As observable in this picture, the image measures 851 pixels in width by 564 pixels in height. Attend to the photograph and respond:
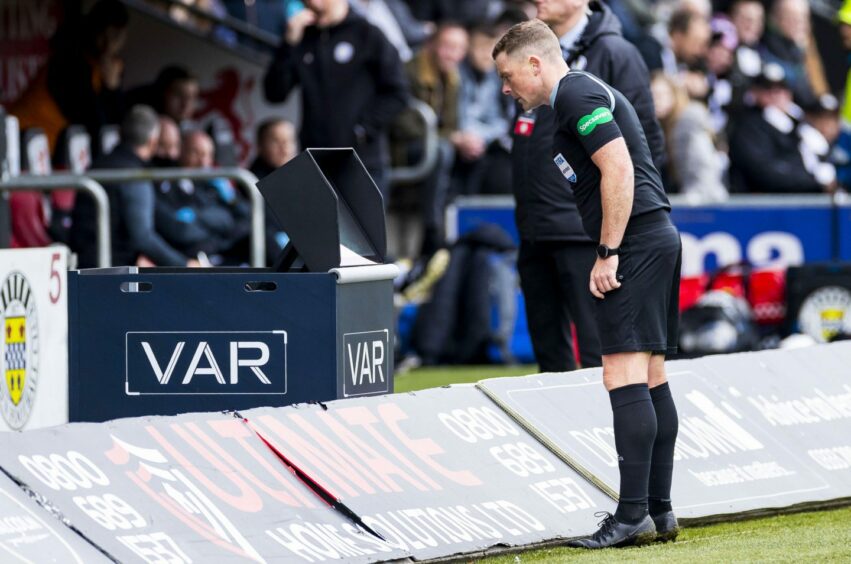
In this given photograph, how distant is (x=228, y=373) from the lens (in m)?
6.48

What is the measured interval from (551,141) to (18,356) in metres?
2.41

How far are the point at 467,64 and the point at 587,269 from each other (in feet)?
24.0

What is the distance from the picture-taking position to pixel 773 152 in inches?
612

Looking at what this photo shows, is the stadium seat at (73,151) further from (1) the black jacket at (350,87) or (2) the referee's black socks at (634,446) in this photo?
(2) the referee's black socks at (634,446)

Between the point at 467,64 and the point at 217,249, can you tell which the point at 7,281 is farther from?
the point at 467,64

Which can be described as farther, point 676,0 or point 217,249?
point 676,0

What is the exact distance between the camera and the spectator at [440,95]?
14.2 m

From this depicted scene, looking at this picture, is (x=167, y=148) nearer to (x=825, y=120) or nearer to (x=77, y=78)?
(x=77, y=78)

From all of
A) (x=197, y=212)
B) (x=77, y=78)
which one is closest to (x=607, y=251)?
(x=197, y=212)

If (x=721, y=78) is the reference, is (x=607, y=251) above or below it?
below

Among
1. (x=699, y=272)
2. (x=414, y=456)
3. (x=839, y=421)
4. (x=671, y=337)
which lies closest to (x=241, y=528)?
(x=414, y=456)

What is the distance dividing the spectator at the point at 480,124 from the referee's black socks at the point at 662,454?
809 centimetres

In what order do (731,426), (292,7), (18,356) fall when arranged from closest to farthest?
1. (18,356)
2. (731,426)
3. (292,7)

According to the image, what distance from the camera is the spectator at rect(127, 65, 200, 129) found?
13375mm
